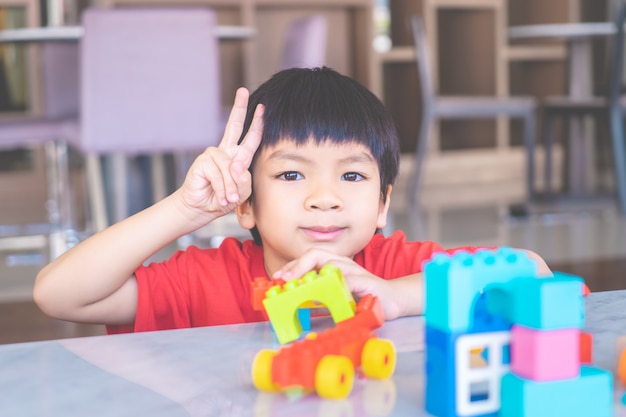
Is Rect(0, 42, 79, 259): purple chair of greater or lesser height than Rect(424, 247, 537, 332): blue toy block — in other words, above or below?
below

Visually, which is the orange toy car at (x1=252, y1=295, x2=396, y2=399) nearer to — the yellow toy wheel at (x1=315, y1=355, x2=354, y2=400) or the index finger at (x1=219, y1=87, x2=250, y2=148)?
the yellow toy wheel at (x1=315, y1=355, x2=354, y2=400)

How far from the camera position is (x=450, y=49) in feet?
19.5

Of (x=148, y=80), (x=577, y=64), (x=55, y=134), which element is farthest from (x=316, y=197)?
(x=577, y=64)

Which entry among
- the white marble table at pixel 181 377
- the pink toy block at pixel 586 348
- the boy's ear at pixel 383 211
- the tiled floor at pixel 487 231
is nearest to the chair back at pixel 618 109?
the tiled floor at pixel 487 231

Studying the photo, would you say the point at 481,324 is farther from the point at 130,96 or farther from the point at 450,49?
the point at 450,49

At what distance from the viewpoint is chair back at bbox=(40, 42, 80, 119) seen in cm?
406

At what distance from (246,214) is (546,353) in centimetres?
61

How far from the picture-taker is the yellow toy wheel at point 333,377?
45cm

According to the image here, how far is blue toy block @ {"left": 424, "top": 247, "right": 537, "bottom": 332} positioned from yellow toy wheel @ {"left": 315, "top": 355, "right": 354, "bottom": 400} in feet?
0.20

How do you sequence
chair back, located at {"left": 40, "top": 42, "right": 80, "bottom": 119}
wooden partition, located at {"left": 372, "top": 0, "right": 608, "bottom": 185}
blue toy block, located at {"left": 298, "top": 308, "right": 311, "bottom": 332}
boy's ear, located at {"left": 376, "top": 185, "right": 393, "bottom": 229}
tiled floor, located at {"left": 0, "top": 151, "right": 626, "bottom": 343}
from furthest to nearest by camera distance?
wooden partition, located at {"left": 372, "top": 0, "right": 608, "bottom": 185}
chair back, located at {"left": 40, "top": 42, "right": 80, "bottom": 119}
tiled floor, located at {"left": 0, "top": 151, "right": 626, "bottom": 343}
boy's ear, located at {"left": 376, "top": 185, "right": 393, "bottom": 229}
blue toy block, located at {"left": 298, "top": 308, "right": 311, "bottom": 332}

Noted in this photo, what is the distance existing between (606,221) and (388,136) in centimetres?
295

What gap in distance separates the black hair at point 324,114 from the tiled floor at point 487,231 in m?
1.22

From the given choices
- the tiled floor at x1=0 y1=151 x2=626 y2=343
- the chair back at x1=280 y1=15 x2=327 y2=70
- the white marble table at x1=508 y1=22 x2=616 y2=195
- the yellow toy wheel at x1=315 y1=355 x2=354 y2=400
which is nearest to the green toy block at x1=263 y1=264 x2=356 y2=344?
the yellow toy wheel at x1=315 y1=355 x2=354 y2=400

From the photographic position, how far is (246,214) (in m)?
0.97
